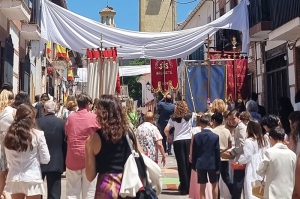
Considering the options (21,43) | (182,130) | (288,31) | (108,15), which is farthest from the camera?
(108,15)

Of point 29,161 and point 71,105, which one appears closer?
point 29,161

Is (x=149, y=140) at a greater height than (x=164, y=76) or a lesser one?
lesser

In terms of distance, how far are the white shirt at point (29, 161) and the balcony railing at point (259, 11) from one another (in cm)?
1001

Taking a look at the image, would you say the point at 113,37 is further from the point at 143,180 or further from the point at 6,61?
the point at 143,180

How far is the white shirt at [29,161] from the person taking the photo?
6125 millimetres

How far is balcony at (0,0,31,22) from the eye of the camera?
Result: 12.8 meters

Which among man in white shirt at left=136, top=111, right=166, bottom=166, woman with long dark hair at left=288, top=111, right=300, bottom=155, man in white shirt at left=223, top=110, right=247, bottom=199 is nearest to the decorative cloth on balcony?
man in white shirt at left=136, top=111, right=166, bottom=166

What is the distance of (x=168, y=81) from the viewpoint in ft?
74.3

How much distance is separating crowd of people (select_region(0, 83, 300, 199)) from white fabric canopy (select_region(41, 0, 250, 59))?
9.74ft

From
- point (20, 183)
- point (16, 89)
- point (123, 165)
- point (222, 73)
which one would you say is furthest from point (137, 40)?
point (123, 165)

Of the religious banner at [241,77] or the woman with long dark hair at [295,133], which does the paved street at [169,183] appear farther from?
the woman with long dark hair at [295,133]

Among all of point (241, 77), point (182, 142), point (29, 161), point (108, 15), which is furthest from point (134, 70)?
point (108, 15)

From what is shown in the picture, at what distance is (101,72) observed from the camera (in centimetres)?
1316

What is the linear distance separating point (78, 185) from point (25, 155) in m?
1.23
